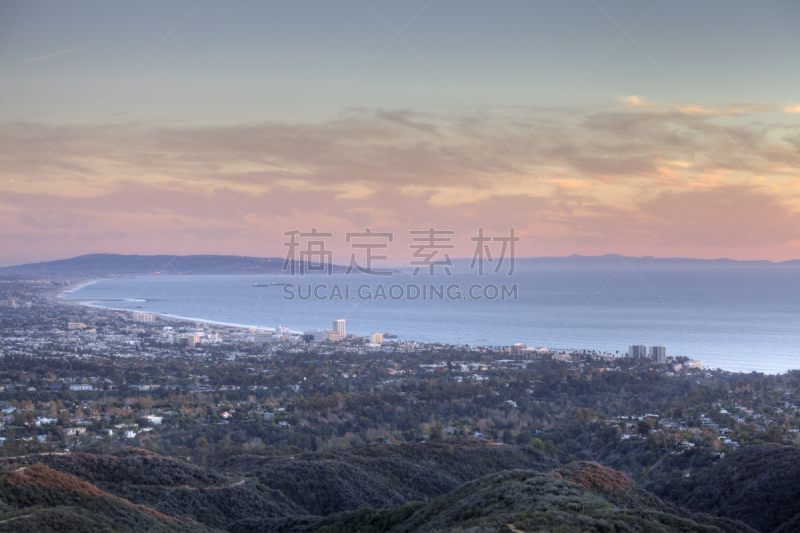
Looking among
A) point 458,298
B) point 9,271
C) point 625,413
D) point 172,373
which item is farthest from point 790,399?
point 9,271

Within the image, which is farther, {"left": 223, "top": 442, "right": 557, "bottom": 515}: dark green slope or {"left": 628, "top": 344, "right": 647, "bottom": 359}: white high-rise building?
{"left": 628, "top": 344, "right": 647, "bottom": 359}: white high-rise building

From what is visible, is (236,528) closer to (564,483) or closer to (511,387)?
(564,483)

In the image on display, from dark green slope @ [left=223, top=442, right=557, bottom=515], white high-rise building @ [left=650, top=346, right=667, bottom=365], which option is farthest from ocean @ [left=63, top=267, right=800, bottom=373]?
dark green slope @ [left=223, top=442, right=557, bottom=515]

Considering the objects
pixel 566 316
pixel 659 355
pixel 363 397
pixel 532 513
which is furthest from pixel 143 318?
pixel 532 513

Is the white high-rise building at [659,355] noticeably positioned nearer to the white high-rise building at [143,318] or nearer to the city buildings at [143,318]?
the city buildings at [143,318]

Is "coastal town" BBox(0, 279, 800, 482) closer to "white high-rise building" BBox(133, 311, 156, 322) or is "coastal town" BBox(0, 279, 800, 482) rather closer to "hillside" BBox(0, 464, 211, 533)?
"hillside" BBox(0, 464, 211, 533)

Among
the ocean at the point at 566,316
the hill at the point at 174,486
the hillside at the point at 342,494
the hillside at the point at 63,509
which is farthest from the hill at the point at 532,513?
the ocean at the point at 566,316

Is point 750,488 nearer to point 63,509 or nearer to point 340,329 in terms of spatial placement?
point 63,509

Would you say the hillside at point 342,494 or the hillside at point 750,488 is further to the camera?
the hillside at point 750,488
